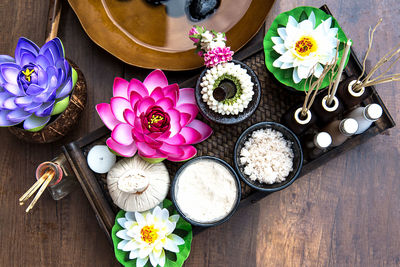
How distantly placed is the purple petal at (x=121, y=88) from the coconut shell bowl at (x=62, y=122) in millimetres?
77

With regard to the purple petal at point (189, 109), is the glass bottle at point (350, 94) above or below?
above

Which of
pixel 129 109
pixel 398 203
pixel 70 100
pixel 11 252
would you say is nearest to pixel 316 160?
pixel 398 203

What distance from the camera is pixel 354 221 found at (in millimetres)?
748

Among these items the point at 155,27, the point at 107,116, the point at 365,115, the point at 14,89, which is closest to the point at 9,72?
the point at 14,89

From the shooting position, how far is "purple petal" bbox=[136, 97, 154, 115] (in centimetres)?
58

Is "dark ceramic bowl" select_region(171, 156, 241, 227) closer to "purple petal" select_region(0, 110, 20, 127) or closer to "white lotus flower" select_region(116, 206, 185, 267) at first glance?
"white lotus flower" select_region(116, 206, 185, 267)

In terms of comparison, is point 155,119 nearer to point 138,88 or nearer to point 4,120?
point 138,88

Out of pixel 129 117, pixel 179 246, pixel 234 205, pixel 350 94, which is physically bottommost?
pixel 179 246

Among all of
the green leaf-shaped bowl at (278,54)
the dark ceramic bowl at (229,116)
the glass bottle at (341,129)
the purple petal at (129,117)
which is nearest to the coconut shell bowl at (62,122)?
the purple petal at (129,117)

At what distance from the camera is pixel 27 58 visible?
60 centimetres

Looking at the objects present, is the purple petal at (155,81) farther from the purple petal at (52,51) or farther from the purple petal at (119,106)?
the purple petal at (52,51)

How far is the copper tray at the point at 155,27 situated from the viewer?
67 centimetres

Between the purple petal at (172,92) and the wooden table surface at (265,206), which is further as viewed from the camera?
the wooden table surface at (265,206)

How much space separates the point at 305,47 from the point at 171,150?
1.02 feet
